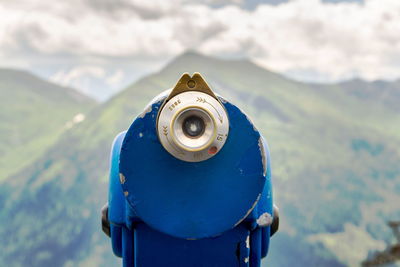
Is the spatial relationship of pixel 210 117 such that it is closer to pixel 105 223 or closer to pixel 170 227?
pixel 170 227

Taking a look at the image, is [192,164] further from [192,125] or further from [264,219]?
[264,219]

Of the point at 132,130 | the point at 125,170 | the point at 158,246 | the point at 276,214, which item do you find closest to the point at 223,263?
the point at 158,246

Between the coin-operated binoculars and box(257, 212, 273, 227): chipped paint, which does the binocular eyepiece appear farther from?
box(257, 212, 273, 227): chipped paint

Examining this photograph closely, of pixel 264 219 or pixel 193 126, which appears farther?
pixel 264 219

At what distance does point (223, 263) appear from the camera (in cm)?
176

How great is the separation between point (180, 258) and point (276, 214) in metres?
0.60

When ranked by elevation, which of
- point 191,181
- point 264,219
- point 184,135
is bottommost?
point 264,219

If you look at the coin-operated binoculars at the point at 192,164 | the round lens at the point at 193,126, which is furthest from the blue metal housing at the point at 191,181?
the round lens at the point at 193,126

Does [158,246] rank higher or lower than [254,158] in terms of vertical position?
lower

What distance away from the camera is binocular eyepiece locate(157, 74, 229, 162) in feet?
4.82

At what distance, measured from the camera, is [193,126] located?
1.50 m

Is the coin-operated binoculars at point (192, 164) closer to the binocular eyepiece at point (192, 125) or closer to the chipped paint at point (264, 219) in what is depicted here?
the binocular eyepiece at point (192, 125)

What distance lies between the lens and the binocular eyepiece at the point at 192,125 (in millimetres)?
1469

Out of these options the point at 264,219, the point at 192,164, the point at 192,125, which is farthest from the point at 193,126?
the point at 264,219
